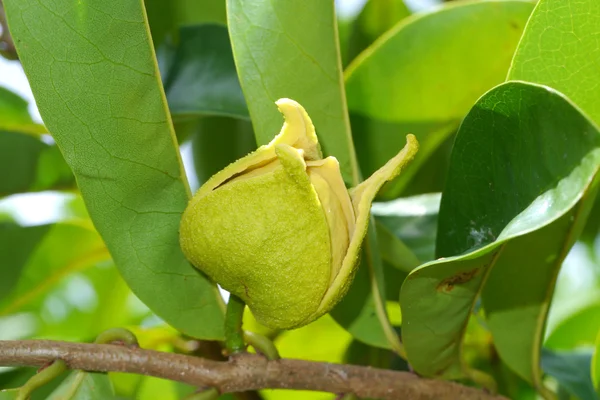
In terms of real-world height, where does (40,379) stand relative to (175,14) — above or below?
below

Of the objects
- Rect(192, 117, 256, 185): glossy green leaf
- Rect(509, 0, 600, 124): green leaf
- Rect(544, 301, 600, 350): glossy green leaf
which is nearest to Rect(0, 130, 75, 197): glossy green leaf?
Rect(192, 117, 256, 185): glossy green leaf

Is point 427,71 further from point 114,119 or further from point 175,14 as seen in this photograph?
point 114,119

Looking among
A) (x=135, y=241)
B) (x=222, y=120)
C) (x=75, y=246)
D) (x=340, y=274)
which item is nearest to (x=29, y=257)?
(x=75, y=246)

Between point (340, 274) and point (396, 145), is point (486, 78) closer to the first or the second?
point (396, 145)

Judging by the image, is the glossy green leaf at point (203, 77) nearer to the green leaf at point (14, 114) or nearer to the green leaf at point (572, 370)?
the green leaf at point (14, 114)

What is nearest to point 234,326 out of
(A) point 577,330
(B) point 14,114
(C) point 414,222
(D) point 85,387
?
(D) point 85,387

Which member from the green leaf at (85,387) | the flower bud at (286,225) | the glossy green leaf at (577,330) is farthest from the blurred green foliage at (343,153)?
the glossy green leaf at (577,330)
